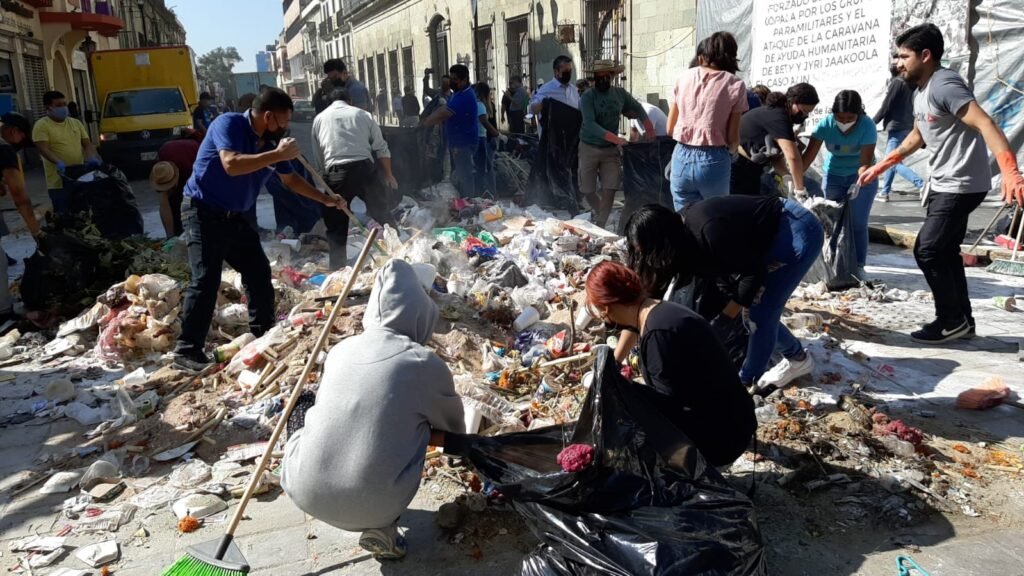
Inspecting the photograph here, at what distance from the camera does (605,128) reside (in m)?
7.54

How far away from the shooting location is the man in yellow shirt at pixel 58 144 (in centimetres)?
822

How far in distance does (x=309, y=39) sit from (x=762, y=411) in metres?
75.3

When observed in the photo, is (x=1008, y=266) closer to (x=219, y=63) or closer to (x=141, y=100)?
(x=141, y=100)

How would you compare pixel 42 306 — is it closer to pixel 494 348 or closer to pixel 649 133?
pixel 494 348

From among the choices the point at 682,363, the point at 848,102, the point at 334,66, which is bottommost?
the point at 682,363

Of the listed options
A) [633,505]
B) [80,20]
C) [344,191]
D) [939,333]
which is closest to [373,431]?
[633,505]

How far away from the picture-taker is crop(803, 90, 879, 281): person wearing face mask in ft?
18.5

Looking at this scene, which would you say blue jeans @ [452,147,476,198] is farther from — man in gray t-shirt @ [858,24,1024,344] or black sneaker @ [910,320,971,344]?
black sneaker @ [910,320,971,344]

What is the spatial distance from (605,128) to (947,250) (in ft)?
12.4

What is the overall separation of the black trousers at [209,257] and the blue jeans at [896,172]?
6.38 metres

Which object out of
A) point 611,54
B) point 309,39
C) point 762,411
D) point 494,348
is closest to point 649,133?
point 494,348

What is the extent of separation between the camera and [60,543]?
9.99 feet

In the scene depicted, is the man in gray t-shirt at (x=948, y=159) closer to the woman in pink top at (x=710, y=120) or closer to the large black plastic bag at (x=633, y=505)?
the woman in pink top at (x=710, y=120)

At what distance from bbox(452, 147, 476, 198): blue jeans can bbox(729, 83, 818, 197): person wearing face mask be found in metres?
4.38
